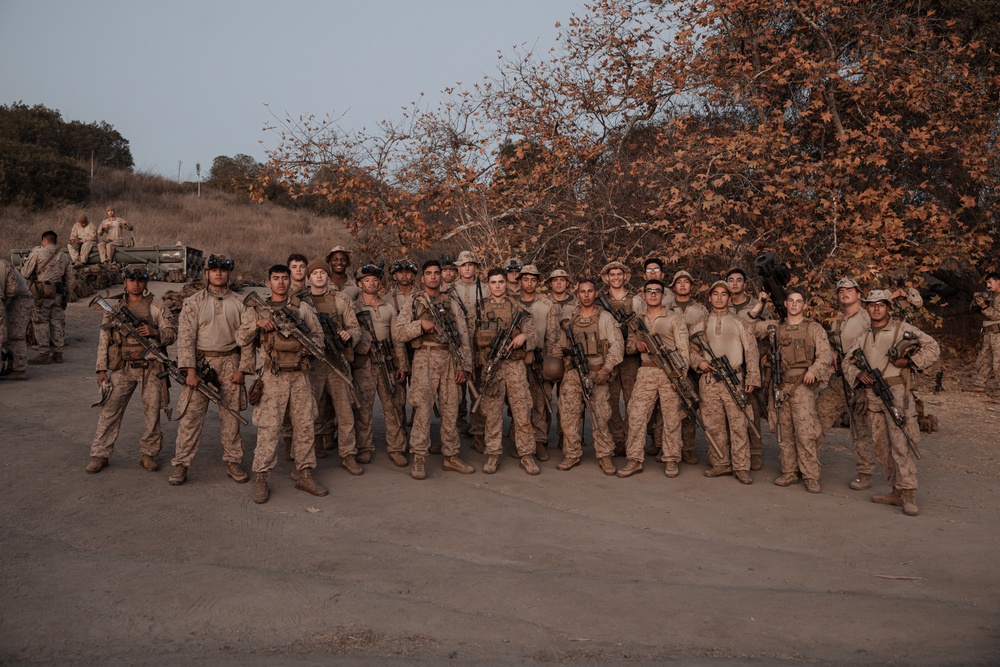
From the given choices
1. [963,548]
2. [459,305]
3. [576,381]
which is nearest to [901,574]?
[963,548]

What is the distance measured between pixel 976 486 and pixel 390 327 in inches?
245

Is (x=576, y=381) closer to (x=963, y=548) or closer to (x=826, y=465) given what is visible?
(x=826, y=465)

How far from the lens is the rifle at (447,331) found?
7973mm

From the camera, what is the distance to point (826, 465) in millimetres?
8523

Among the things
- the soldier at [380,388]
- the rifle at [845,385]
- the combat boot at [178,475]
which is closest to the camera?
the combat boot at [178,475]

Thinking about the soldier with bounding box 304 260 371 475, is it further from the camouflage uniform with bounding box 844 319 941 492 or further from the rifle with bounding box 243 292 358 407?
the camouflage uniform with bounding box 844 319 941 492

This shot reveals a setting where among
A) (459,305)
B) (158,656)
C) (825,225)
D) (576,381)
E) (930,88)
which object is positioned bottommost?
(158,656)

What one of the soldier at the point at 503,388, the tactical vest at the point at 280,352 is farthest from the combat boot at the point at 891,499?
the tactical vest at the point at 280,352

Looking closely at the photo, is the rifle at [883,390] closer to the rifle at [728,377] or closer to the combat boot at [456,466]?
the rifle at [728,377]

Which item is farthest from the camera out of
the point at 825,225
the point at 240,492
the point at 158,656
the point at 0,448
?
the point at 825,225

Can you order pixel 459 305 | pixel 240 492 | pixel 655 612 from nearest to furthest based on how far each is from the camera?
pixel 655 612, pixel 240 492, pixel 459 305

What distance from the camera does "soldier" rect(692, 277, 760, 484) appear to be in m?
7.89

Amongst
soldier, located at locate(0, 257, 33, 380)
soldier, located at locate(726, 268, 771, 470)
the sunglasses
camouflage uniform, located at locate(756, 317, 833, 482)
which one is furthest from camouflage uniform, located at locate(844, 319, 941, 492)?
soldier, located at locate(0, 257, 33, 380)

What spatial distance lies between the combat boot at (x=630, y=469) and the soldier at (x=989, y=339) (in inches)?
327
